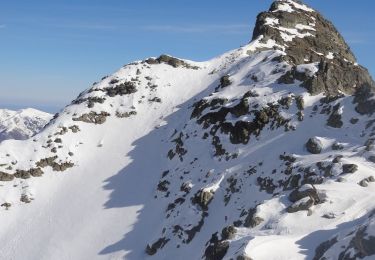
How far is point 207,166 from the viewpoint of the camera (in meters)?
68.3

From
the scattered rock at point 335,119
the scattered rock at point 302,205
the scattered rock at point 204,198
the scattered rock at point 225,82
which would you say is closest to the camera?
the scattered rock at point 302,205

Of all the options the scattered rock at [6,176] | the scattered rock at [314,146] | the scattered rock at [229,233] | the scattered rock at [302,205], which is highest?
the scattered rock at [314,146]

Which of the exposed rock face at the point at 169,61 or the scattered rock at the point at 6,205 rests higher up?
the exposed rock face at the point at 169,61

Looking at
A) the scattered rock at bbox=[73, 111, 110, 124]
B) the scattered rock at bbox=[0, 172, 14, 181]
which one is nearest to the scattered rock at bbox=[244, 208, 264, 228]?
the scattered rock at bbox=[0, 172, 14, 181]

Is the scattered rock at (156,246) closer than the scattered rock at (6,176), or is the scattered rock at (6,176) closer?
the scattered rock at (156,246)

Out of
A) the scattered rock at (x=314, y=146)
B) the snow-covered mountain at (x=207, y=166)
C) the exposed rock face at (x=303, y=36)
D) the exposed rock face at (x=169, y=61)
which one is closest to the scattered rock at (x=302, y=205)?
the snow-covered mountain at (x=207, y=166)

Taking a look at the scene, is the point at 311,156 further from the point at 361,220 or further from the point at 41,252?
the point at 41,252

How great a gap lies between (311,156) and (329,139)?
363 cm

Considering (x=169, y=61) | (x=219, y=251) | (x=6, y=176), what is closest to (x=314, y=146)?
(x=219, y=251)

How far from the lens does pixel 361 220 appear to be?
39.5 metres

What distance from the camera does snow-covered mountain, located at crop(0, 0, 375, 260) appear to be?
43.6 metres

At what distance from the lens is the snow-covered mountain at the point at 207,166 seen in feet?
143

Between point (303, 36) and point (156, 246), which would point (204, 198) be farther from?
point (303, 36)

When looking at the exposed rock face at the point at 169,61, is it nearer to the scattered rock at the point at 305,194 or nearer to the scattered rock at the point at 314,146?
the scattered rock at the point at 314,146
